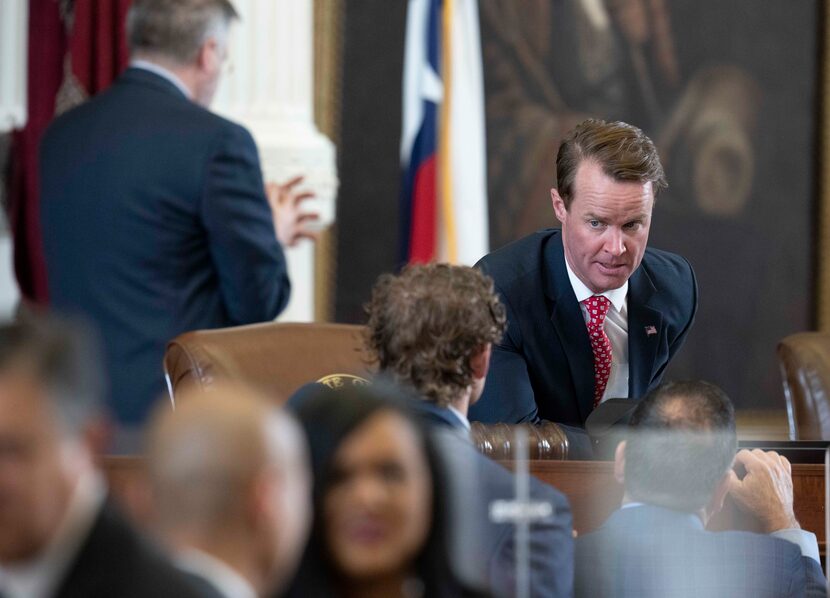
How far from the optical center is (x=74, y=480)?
116 cm

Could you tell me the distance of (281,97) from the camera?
19.5 ft

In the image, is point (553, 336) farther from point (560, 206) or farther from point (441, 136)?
point (441, 136)

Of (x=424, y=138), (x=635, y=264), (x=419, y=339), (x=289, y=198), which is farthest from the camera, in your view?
(x=424, y=138)

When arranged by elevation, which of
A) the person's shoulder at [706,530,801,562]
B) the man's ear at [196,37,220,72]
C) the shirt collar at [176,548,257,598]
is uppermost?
the man's ear at [196,37,220,72]

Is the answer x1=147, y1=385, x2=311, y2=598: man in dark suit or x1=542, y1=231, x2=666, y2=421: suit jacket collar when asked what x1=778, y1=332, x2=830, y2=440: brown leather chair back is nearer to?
x1=542, y1=231, x2=666, y2=421: suit jacket collar

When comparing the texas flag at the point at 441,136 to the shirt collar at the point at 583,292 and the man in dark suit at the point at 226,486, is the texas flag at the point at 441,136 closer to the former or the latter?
the shirt collar at the point at 583,292

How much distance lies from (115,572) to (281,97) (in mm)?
4886

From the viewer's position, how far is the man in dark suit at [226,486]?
3.82 feet

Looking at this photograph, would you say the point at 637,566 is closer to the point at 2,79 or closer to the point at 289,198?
the point at 289,198

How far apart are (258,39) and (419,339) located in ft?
12.6

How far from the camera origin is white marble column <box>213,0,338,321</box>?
5809 mm

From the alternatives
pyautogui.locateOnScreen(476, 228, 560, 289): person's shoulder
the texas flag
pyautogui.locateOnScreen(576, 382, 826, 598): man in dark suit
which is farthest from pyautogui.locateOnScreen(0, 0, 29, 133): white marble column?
pyautogui.locateOnScreen(576, 382, 826, 598): man in dark suit

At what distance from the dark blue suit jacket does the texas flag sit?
8.54ft

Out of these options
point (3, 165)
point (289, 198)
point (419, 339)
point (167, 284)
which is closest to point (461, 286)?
point (419, 339)
